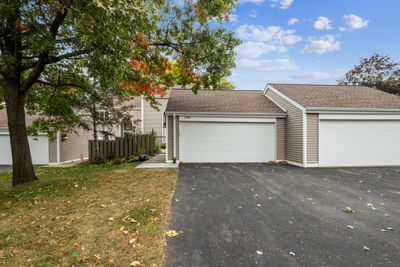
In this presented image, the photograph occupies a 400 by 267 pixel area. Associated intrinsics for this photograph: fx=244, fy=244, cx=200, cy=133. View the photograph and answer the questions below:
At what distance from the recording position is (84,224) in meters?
4.18

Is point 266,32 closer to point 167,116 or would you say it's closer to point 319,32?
point 319,32

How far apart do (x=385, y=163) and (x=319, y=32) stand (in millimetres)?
9479

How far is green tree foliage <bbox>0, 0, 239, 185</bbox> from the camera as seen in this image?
536 centimetres

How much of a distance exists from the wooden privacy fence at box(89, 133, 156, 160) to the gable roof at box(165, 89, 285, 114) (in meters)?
3.57

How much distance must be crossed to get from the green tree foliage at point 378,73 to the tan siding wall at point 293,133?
Result: 17184 mm

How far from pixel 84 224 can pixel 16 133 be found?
206 inches

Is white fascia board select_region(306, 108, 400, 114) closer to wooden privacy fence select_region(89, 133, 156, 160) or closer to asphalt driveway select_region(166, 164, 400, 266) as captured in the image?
asphalt driveway select_region(166, 164, 400, 266)

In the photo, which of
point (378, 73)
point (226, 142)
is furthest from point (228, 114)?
point (378, 73)

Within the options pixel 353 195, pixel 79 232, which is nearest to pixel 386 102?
pixel 353 195

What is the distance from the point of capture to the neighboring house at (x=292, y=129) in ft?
36.0

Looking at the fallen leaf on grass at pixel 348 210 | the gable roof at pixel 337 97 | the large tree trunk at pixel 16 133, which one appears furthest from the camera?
the gable roof at pixel 337 97

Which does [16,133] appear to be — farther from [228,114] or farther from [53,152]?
[53,152]

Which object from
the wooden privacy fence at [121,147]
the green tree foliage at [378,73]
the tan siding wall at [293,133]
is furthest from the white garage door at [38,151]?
the green tree foliage at [378,73]

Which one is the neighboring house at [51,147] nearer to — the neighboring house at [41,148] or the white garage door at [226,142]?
the neighboring house at [41,148]
